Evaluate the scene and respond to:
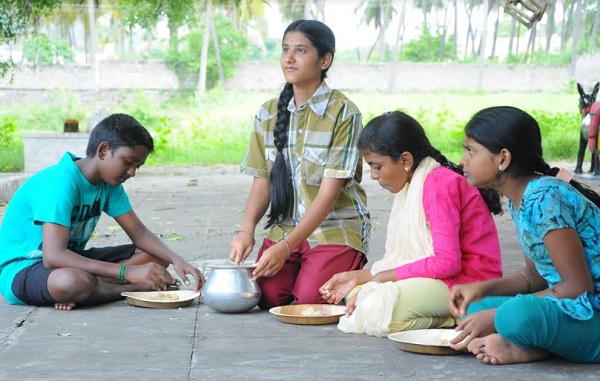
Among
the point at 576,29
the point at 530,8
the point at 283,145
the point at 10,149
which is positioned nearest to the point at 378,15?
the point at 576,29

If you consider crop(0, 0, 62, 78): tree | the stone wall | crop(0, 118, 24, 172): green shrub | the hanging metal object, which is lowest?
crop(0, 118, 24, 172): green shrub

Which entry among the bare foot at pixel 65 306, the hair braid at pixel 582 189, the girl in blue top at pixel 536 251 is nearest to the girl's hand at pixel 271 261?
the bare foot at pixel 65 306

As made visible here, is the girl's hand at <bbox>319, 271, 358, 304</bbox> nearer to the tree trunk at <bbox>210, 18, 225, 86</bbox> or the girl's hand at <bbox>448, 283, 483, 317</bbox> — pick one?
the girl's hand at <bbox>448, 283, 483, 317</bbox>

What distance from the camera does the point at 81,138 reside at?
13.2m

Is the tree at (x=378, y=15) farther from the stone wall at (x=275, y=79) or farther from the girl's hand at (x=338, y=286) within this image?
the girl's hand at (x=338, y=286)

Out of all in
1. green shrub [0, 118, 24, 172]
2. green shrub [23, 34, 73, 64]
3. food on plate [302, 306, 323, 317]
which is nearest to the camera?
food on plate [302, 306, 323, 317]

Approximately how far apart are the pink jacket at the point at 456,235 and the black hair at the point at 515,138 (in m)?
0.52

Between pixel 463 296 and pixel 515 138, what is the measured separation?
651 millimetres

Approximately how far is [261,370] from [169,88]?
26.0 meters

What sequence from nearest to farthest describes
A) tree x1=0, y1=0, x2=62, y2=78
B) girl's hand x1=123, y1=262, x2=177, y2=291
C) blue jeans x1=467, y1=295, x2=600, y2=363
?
1. blue jeans x1=467, y1=295, x2=600, y2=363
2. girl's hand x1=123, y1=262, x2=177, y2=291
3. tree x1=0, y1=0, x2=62, y2=78

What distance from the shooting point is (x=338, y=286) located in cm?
421

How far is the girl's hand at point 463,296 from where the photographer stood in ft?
11.3

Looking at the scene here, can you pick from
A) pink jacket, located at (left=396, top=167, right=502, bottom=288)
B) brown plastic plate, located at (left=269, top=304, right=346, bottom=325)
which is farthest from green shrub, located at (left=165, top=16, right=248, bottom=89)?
pink jacket, located at (left=396, top=167, right=502, bottom=288)

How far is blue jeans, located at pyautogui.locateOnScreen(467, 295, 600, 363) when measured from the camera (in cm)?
309
